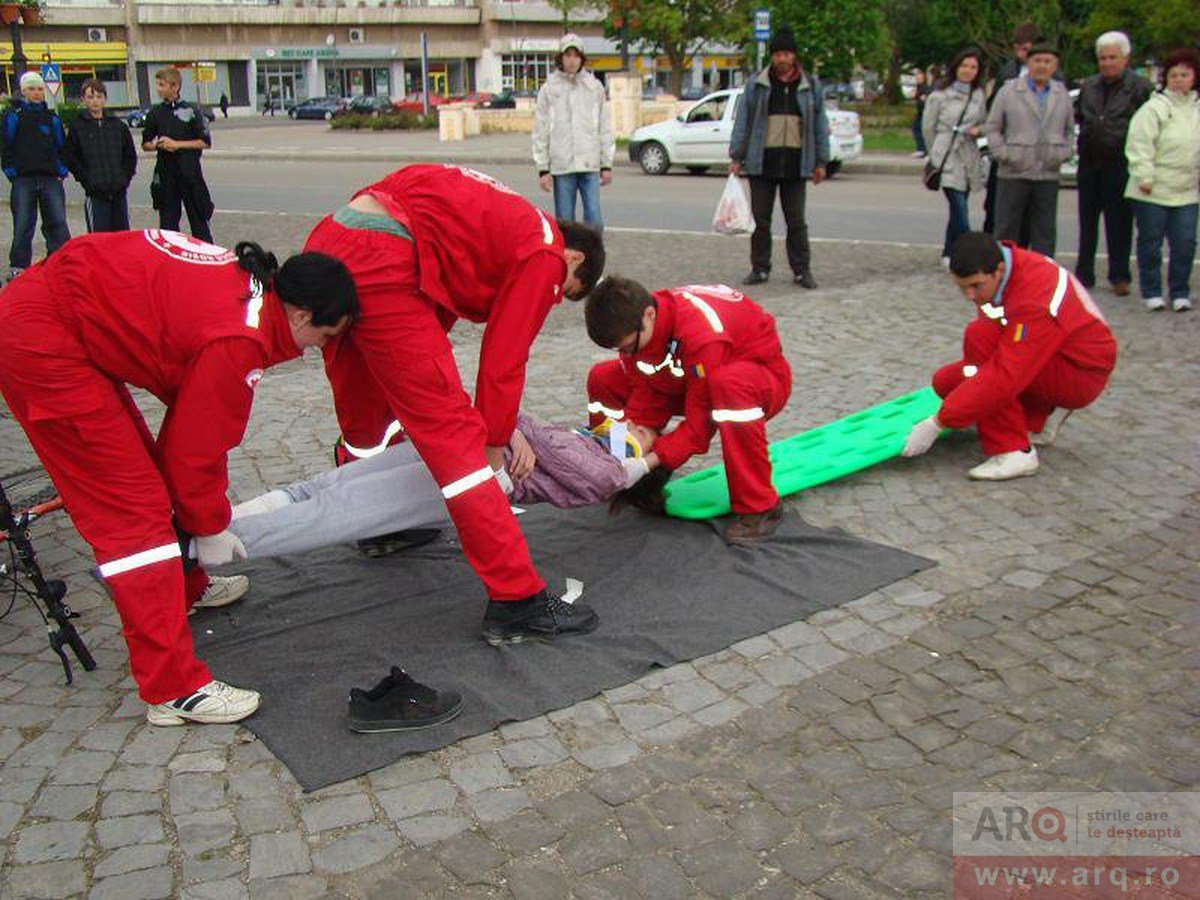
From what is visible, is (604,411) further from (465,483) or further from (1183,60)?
(1183,60)

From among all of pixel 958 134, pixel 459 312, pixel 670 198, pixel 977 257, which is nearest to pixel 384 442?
pixel 459 312

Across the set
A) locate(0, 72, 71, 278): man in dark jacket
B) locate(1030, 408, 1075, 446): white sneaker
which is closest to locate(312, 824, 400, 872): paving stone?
locate(1030, 408, 1075, 446): white sneaker

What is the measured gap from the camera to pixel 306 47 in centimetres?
6800

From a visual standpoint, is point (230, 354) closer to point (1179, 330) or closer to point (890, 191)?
point (1179, 330)

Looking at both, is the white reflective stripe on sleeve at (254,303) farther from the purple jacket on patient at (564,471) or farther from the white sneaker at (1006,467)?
the white sneaker at (1006,467)

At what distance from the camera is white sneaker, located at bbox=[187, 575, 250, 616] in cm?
439

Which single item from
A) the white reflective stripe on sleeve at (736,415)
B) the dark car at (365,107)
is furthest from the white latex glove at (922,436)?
the dark car at (365,107)

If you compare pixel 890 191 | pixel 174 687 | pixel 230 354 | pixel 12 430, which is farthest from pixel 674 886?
pixel 890 191

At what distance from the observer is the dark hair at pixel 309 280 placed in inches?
139

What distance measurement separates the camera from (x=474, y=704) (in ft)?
12.1

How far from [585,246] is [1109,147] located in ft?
21.4

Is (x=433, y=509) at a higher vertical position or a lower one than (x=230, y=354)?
lower

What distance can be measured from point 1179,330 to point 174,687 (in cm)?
730

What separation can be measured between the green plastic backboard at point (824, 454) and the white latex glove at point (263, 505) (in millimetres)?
1726
